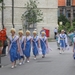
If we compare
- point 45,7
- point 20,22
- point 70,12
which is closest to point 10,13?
point 20,22

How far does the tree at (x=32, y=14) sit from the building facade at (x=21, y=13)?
2.51 m

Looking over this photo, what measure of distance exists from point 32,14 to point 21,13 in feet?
15.1

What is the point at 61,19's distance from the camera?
93312mm

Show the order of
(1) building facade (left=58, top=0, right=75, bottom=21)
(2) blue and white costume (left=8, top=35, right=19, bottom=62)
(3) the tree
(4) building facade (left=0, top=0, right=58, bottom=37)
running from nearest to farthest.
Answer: (2) blue and white costume (left=8, top=35, right=19, bottom=62)
(3) the tree
(4) building facade (left=0, top=0, right=58, bottom=37)
(1) building facade (left=58, top=0, right=75, bottom=21)

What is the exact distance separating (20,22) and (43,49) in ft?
102

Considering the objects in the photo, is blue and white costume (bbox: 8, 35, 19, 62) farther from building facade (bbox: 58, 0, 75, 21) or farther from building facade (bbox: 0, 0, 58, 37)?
building facade (bbox: 58, 0, 75, 21)

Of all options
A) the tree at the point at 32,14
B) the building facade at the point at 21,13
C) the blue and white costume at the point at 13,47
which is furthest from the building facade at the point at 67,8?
the blue and white costume at the point at 13,47

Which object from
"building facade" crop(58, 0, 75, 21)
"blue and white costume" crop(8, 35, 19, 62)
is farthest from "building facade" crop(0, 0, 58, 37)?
"building facade" crop(58, 0, 75, 21)

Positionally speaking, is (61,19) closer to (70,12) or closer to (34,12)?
(70,12)

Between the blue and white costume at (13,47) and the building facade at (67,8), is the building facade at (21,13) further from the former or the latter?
the building facade at (67,8)

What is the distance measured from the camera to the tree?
1858 inches

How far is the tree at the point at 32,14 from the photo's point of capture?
1858 inches

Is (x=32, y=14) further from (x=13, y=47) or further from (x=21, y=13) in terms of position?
(x=13, y=47)

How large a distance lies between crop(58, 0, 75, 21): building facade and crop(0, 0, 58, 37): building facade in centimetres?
5013
